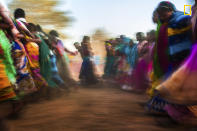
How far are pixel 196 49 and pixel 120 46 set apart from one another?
7.69 meters

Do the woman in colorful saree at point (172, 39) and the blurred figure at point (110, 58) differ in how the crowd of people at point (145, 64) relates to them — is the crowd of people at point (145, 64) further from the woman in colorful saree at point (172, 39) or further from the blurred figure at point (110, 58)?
the blurred figure at point (110, 58)

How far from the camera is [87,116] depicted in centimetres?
355

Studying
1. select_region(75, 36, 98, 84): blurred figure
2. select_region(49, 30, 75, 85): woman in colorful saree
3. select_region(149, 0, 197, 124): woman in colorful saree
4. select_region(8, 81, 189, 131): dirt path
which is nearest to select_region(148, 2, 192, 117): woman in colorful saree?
select_region(8, 81, 189, 131): dirt path

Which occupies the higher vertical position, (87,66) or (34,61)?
(34,61)

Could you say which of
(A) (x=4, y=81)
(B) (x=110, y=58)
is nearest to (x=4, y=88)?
(A) (x=4, y=81)

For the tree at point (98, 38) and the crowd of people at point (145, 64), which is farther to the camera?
the tree at point (98, 38)

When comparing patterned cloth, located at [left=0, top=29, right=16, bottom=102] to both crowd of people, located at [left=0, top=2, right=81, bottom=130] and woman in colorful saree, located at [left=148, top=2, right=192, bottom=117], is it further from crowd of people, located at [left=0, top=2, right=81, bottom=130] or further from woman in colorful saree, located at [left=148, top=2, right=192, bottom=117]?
woman in colorful saree, located at [left=148, top=2, right=192, bottom=117]

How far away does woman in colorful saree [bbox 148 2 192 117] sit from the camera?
3555mm

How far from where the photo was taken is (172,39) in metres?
3.67

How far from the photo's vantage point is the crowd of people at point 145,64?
273 cm

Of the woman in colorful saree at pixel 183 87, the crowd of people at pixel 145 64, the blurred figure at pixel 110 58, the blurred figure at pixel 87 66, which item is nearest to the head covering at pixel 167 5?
the crowd of people at pixel 145 64

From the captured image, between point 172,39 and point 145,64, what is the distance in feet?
Result: 11.8

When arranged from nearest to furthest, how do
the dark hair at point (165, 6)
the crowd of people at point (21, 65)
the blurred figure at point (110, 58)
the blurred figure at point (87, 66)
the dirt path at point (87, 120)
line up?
1. the crowd of people at point (21, 65)
2. the dirt path at point (87, 120)
3. the dark hair at point (165, 6)
4. the blurred figure at point (87, 66)
5. the blurred figure at point (110, 58)

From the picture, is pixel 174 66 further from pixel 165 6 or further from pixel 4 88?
pixel 4 88
